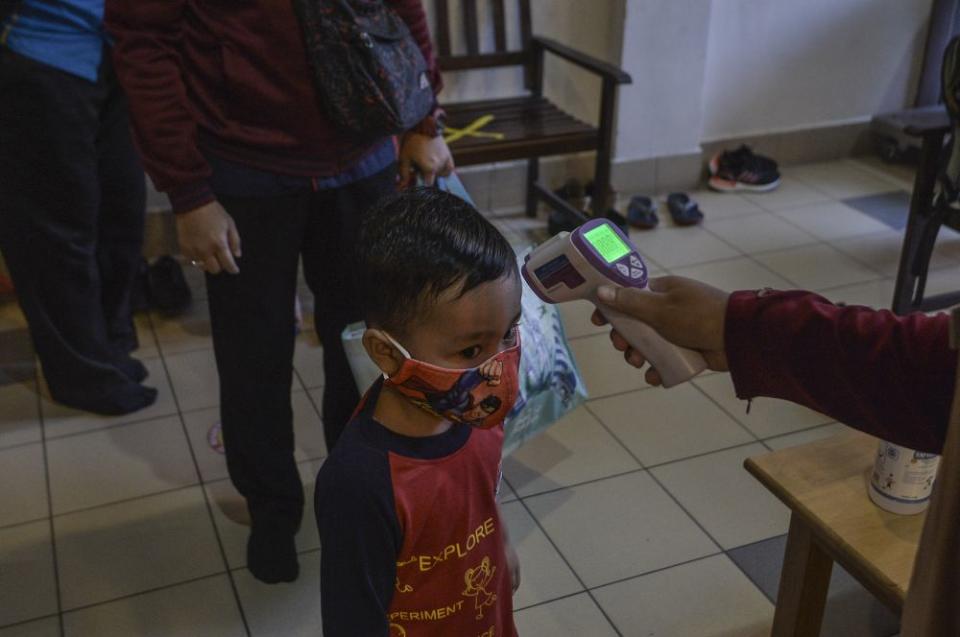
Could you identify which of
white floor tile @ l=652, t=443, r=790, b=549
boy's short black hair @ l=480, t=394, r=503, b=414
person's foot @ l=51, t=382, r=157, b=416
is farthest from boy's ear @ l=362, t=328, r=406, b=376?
person's foot @ l=51, t=382, r=157, b=416

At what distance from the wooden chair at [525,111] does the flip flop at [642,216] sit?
0.24m

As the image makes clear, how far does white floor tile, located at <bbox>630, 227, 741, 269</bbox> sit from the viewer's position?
3270 millimetres

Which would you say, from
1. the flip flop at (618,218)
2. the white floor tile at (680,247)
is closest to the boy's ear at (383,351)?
the white floor tile at (680,247)

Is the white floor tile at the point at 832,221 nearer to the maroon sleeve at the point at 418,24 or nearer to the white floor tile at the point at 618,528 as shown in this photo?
the white floor tile at the point at 618,528

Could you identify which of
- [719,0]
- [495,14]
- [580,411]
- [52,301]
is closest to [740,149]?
[719,0]

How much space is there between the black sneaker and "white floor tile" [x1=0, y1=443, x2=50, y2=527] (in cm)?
269

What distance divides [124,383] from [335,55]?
4.28 ft

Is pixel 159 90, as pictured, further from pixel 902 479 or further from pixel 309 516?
pixel 902 479

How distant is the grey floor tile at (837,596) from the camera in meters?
1.78

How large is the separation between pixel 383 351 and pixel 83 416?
1.65m

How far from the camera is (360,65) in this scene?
1.53 metres

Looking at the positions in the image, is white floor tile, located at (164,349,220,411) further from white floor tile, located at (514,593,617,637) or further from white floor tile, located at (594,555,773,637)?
white floor tile, located at (594,555,773,637)

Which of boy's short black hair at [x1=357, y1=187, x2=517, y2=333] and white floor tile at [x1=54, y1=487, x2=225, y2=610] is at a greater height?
boy's short black hair at [x1=357, y1=187, x2=517, y2=333]

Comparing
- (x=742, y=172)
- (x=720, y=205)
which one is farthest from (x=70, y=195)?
(x=742, y=172)
